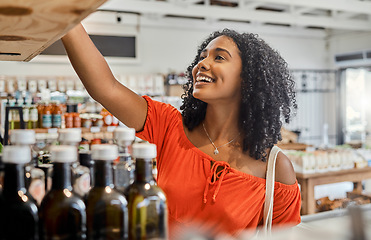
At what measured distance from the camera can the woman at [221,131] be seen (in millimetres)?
1546

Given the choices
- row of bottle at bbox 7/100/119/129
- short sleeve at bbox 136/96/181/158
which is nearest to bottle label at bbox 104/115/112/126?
row of bottle at bbox 7/100/119/129

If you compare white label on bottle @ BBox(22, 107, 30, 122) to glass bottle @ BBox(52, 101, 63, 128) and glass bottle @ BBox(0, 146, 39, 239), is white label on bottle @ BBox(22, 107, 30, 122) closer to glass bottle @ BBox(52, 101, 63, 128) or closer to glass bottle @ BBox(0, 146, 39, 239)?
glass bottle @ BBox(52, 101, 63, 128)

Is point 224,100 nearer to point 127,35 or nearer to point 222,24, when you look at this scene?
point 127,35

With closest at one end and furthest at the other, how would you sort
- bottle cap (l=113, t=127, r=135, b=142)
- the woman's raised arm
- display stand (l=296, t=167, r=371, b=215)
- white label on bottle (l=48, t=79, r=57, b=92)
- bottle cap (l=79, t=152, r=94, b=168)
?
1. bottle cap (l=113, t=127, r=135, b=142)
2. bottle cap (l=79, t=152, r=94, b=168)
3. the woman's raised arm
4. display stand (l=296, t=167, r=371, b=215)
5. white label on bottle (l=48, t=79, r=57, b=92)

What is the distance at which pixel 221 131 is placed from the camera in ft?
5.89

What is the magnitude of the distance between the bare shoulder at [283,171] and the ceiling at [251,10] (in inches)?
213

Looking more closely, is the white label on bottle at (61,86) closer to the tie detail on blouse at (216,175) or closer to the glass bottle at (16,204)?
the tie detail on blouse at (216,175)

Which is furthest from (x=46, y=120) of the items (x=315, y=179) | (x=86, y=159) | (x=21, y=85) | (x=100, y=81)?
(x=86, y=159)

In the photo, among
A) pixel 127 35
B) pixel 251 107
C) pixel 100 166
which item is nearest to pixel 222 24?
pixel 127 35

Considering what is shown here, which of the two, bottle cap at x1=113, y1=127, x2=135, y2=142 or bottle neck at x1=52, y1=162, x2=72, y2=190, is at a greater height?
bottle cap at x1=113, y1=127, x2=135, y2=142

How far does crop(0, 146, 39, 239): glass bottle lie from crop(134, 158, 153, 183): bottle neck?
0.19 m

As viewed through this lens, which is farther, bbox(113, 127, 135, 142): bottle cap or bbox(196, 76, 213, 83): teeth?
bbox(196, 76, 213, 83): teeth

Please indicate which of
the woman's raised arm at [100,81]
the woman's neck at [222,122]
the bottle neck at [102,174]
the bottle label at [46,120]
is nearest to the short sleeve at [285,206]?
the woman's neck at [222,122]

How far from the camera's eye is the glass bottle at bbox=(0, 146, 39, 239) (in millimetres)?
676
